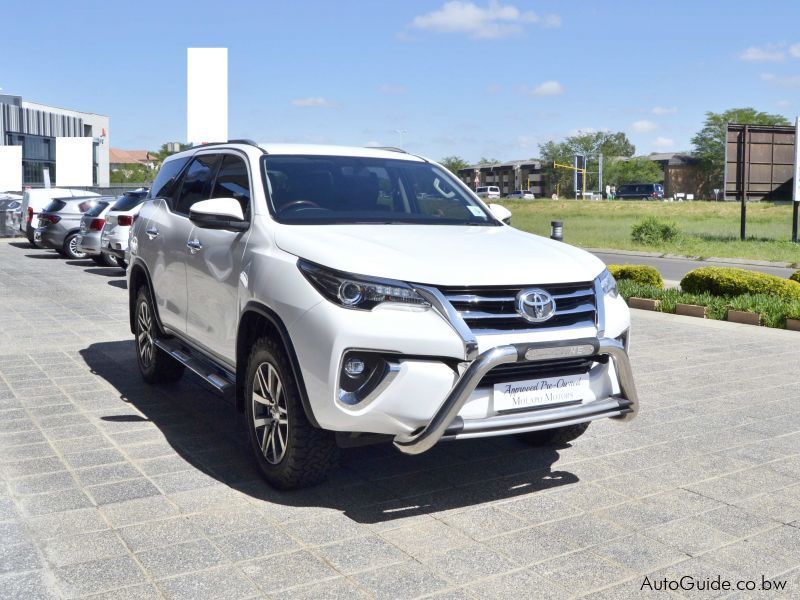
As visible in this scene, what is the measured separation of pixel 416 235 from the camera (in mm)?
4734

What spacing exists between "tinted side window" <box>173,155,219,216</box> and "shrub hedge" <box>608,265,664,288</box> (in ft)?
28.1

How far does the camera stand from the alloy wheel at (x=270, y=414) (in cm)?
442

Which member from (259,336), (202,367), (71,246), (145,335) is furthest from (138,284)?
(71,246)

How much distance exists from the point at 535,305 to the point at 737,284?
828cm

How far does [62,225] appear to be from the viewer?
21594 mm

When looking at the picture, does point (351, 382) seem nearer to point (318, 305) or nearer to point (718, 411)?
point (318, 305)

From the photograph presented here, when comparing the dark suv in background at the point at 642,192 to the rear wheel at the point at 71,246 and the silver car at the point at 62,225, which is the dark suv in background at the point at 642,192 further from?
the rear wheel at the point at 71,246

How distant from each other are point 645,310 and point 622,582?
29.1ft

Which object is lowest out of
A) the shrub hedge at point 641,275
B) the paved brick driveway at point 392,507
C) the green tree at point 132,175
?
the paved brick driveway at point 392,507

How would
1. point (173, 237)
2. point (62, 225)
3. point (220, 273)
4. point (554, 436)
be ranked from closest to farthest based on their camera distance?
1. point (220, 273)
2. point (554, 436)
3. point (173, 237)
4. point (62, 225)

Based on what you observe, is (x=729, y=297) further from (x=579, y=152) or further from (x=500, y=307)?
(x=579, y=152)

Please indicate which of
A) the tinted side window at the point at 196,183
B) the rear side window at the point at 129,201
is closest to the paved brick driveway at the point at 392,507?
the tinted side window at the point at 196,183

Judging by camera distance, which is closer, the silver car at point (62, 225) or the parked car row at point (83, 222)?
the parked car row at point (83, 222)

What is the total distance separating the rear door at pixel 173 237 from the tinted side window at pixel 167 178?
1 centimetres
